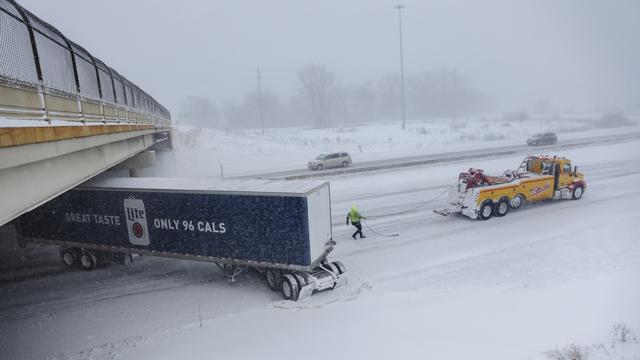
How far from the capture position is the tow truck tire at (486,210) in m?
19.2

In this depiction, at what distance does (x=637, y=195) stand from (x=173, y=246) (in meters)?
23.9

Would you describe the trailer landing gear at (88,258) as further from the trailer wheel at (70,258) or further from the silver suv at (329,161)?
the silver suv at (329,161)

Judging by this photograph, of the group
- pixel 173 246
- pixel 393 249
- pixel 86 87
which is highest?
pixel 86 87

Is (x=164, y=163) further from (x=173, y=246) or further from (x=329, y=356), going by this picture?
(x=329, y=356)

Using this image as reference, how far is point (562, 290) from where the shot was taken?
11.8 m

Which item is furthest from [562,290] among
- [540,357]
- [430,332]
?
[430,332]

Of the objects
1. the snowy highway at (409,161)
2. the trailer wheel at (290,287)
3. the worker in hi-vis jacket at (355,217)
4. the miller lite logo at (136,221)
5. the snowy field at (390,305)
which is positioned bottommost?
the snowy field at (390,305)

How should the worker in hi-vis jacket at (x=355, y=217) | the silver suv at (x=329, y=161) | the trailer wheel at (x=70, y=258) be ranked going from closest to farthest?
the trailer wheel at (x=70, y=258), the worker in hi-vis jacket at (x=355, y=217), the silver suv at (x=329, y=161)

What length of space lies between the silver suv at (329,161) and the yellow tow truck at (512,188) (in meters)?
16.9

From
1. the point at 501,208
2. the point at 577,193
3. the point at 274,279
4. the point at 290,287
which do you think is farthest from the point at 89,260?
the point at 577,193

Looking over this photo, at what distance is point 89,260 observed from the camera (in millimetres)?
15617

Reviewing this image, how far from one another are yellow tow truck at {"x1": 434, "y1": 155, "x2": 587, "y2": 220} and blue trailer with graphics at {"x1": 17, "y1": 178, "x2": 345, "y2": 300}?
341 inches

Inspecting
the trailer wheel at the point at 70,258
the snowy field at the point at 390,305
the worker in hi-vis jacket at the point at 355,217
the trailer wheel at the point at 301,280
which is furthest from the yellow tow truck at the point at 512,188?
the trailer wheel at the point at 70,258

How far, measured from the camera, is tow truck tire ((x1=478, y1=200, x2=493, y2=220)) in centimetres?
1922
